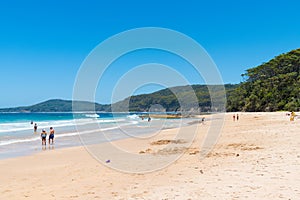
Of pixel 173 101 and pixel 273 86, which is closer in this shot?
pixel 273 86

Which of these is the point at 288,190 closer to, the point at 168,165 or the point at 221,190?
the point at 221,190

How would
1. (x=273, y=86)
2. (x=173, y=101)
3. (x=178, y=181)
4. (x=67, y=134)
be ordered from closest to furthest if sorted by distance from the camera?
(x=178, y=181) → (x=67, y=134) → (x=273, y=86) → (x=173, y=101)

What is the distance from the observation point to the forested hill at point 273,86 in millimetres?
72562

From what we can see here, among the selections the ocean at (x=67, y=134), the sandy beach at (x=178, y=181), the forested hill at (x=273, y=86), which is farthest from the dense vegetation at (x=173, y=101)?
the sandy beach at (x=178, y=181)

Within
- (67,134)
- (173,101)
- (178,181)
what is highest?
(173,101)

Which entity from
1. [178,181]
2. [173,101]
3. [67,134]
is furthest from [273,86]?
[173,101]

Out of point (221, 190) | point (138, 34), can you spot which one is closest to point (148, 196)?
point (221, 190)

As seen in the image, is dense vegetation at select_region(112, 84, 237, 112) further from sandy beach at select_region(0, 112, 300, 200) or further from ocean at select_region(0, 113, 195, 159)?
sandy beach at select_region(0, 112, 300, 200)

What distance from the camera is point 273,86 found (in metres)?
79.7

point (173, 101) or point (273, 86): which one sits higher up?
point (273, 86)

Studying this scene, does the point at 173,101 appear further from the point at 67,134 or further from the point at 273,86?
the point at 67,134

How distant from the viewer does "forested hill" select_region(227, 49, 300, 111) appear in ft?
238

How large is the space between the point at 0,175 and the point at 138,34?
970cm

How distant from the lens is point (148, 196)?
243 inches
